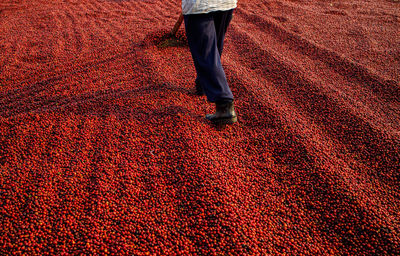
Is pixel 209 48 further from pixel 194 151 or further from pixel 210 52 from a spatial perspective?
pixel 194 151

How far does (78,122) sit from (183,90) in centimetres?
115

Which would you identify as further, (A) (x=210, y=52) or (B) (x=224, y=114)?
(B) (x=224, y=114)

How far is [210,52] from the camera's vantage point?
2100 millimetres

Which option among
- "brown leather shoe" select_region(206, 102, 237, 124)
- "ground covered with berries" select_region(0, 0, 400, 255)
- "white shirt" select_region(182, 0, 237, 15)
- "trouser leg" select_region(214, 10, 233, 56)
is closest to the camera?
"ground covered with berries" select_region(0, 0, 400, 255)

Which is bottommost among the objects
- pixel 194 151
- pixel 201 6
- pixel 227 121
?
pixel 194 151

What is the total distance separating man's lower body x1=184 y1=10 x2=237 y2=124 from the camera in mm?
1995

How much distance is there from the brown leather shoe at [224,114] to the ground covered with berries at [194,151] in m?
0.10

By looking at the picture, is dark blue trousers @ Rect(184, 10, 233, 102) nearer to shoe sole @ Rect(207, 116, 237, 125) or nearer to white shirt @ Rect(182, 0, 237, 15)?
white shirt @ Rect(182, 0, 237, 15)

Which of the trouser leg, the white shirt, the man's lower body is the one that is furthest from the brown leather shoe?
the white shirt

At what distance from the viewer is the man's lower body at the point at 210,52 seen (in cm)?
200

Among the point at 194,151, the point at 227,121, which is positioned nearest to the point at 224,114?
the point at 227,121

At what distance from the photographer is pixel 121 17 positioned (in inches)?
208

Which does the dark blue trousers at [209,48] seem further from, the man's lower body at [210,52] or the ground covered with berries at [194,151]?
the ground covered with berries at [194,151]

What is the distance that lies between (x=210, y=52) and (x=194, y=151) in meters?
0.82
